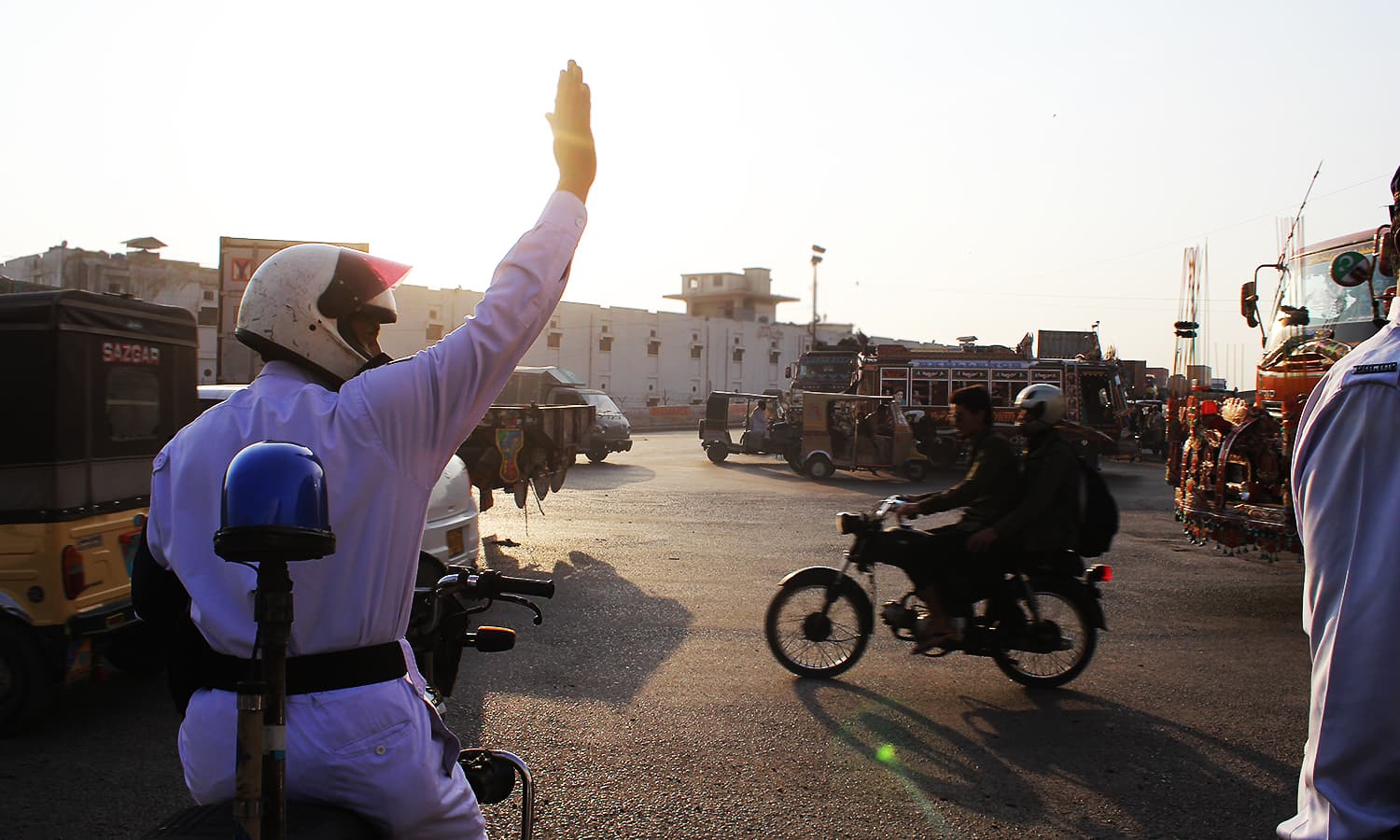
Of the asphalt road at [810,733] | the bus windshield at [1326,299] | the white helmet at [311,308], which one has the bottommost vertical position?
the asphalt road at [810,733]

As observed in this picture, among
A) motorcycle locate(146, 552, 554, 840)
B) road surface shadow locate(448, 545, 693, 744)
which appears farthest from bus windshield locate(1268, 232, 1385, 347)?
motorcycle locate(146, 552, 554, 840)

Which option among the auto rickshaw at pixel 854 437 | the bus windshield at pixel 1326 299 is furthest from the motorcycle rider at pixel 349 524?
the auto rickshaw at pixel 854 437

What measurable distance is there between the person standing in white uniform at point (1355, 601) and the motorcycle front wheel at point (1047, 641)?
4.37 meters

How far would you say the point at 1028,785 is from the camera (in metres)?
4.44

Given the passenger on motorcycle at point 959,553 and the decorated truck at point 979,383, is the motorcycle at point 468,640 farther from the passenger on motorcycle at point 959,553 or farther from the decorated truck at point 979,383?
the decorated truck at point 979,383

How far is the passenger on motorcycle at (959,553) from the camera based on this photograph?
5.92 m

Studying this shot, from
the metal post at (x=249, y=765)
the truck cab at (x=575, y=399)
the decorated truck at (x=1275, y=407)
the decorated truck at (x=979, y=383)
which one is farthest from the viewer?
the truck cab at (x=575, y=399)

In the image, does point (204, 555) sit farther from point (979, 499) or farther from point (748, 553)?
point (748, 553)

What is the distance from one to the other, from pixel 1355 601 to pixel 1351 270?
8.76 meters

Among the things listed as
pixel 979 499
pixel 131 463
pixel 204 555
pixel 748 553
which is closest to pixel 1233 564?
pixel 748 553

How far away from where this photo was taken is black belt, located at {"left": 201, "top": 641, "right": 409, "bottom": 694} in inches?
64.2

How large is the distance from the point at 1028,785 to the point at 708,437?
775 inches

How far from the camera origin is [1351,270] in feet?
28.8

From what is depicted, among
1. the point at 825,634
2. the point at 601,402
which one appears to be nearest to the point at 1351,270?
the point at 825,634
